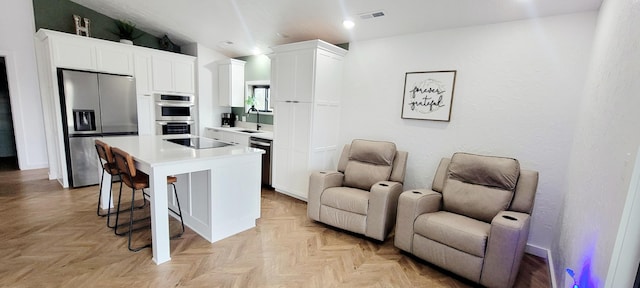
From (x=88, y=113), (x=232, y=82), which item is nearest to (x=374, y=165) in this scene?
(x=232, y=82)

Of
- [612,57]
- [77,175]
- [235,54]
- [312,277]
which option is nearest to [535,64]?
[612,57]

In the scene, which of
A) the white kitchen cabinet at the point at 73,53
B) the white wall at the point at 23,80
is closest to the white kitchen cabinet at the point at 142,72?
the white kitchen cabinet at the point at 73,53

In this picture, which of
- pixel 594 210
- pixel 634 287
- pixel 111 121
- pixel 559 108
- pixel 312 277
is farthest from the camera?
pixel 111 121

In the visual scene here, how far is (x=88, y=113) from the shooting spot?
13.2 feet

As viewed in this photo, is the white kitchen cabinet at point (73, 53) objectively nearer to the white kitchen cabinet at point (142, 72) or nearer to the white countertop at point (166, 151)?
the white kitchen cabinet at point (142, 72)

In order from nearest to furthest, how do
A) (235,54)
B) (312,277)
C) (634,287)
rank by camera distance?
(634,287) < (312,277) < (235,54)

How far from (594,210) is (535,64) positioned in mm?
1661

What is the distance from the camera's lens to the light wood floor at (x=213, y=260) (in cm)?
205

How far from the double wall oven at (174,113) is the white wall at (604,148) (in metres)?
5.51

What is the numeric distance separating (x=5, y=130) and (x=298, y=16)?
261 inches

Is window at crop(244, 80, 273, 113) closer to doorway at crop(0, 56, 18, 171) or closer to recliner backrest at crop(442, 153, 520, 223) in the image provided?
recliner backrest at crop(442, 153, 520, 223)

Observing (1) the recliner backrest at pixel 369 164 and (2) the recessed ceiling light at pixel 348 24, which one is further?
(2) the recessed ceiling light at pixel 348 24

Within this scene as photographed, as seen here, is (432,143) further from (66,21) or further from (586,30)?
(66,21)

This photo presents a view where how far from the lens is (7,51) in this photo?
4.38 m
